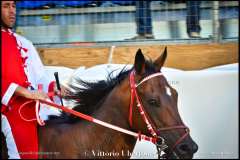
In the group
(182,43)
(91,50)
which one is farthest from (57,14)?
(182,43)

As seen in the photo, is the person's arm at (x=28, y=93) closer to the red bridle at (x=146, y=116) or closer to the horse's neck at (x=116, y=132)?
the horse's neck at (x=116, y=132)

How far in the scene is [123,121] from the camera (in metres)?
3.84

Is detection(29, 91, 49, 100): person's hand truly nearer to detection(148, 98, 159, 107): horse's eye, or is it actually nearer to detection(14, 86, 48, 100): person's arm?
detection(14, 86, 48, 100): person's arm

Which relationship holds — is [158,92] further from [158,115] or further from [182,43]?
[182,43]

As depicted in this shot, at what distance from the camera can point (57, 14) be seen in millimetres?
6320

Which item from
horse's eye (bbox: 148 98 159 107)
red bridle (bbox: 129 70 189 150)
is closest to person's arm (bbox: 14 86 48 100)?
red bridle (bbox: 129 70 189 150)

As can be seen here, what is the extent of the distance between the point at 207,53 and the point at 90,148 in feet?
7.92

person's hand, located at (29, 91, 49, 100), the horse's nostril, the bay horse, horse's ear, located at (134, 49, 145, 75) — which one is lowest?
the horse's nostril

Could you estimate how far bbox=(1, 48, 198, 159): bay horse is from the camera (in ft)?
12.1

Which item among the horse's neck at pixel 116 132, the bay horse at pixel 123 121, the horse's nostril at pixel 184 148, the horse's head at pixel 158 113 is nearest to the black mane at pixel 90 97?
the bay horse at pixel 123 121

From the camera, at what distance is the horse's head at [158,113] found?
3.67 meters

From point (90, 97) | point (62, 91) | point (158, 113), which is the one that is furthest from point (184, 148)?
point (62, 91)

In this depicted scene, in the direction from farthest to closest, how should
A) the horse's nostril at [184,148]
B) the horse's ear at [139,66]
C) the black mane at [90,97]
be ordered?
1. the black mane at [90,97]
2. the horse's ear at [139,66]
3. the horse's nostril at [184,148]

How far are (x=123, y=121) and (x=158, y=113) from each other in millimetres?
299
